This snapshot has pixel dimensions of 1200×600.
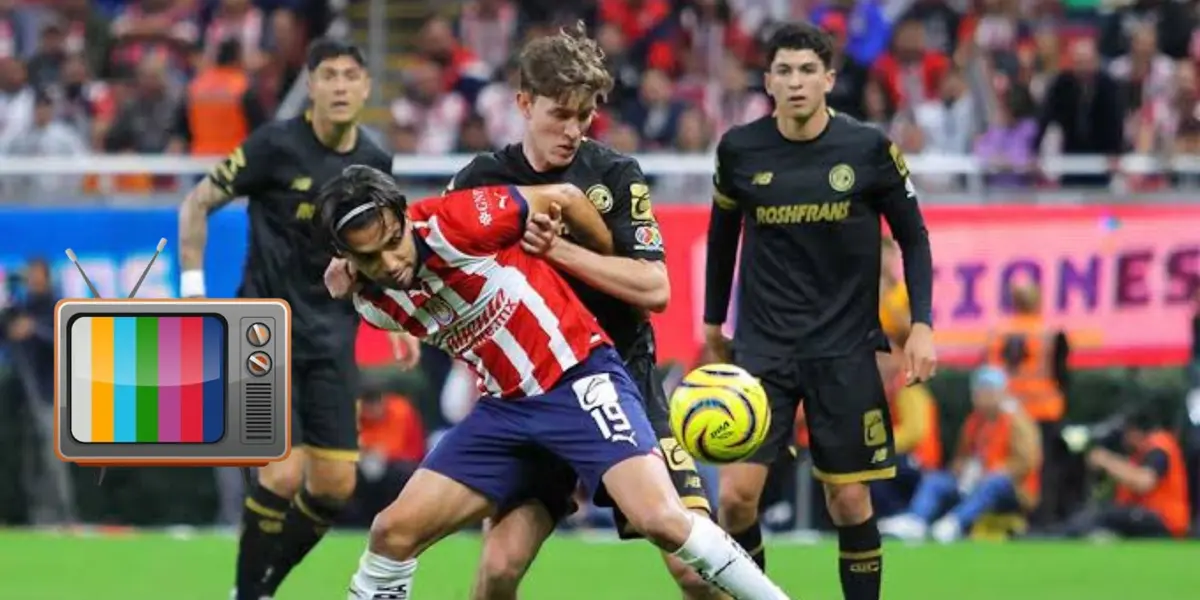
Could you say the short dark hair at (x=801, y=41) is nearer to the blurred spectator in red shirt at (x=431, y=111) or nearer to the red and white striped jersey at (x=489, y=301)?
the red and white striped jersey at (x=489, y=301)

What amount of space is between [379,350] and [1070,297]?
4.95m

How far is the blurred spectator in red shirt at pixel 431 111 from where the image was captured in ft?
62.8

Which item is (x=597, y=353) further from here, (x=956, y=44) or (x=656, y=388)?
(x=956, y=44)

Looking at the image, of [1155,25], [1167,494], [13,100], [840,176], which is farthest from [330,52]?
[1155,25]

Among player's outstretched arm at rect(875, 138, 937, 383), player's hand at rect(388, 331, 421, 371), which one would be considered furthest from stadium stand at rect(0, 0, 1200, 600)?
player's outstretched arm at rect(875, 138, 937, 383)

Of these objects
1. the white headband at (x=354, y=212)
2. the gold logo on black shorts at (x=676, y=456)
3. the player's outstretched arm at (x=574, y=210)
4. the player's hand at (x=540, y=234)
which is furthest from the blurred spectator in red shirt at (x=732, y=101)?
the white headband at (x=354, y=212)

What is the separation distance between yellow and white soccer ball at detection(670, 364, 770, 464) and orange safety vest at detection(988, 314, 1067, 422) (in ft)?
28.5

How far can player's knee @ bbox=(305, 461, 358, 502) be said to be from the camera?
10680 mm

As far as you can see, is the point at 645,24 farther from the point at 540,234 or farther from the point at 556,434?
the point at 540,234

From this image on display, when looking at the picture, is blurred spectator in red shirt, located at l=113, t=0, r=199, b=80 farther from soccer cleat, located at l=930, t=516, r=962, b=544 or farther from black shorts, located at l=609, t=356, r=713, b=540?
black shorts, located at l=609, t=356, r=713, b=540

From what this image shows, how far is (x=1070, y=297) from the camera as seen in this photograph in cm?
1719

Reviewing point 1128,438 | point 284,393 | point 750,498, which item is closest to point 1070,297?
point 1128,438

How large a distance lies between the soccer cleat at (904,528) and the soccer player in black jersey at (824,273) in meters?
6.75

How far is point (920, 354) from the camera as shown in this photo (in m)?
9.44
